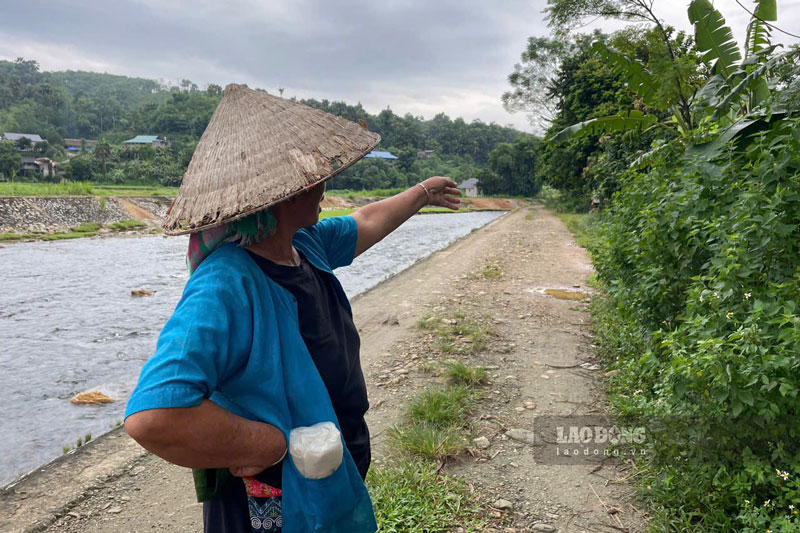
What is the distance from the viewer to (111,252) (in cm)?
1708

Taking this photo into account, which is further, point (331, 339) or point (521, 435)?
point (521, 435)

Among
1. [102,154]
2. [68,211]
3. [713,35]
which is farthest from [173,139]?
[713,35]

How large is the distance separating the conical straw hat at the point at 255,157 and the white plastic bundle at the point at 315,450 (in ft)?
1.82

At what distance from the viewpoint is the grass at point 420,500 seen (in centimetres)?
253

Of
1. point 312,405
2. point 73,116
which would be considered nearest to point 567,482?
point 312,405

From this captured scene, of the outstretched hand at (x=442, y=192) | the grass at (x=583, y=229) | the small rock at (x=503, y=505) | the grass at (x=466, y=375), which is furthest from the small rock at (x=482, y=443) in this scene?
the grass at (x=583, y=229)

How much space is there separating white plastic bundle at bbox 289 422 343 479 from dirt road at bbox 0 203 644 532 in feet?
5.35

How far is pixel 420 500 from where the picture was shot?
2670 millimetres

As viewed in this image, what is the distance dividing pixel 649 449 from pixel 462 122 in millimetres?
91559

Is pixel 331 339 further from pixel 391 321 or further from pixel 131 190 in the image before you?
pixel 131 190

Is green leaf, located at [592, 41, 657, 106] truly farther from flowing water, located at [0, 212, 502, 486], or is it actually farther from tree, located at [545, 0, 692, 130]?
flowing water, located at [0, 212, 502, 486]

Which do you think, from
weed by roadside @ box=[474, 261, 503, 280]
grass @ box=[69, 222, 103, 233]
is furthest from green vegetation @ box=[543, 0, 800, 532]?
grass @ box=[69, 222, 103, 233]

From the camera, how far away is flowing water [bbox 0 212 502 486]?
4254 mm

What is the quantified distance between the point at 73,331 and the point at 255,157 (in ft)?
23.9
